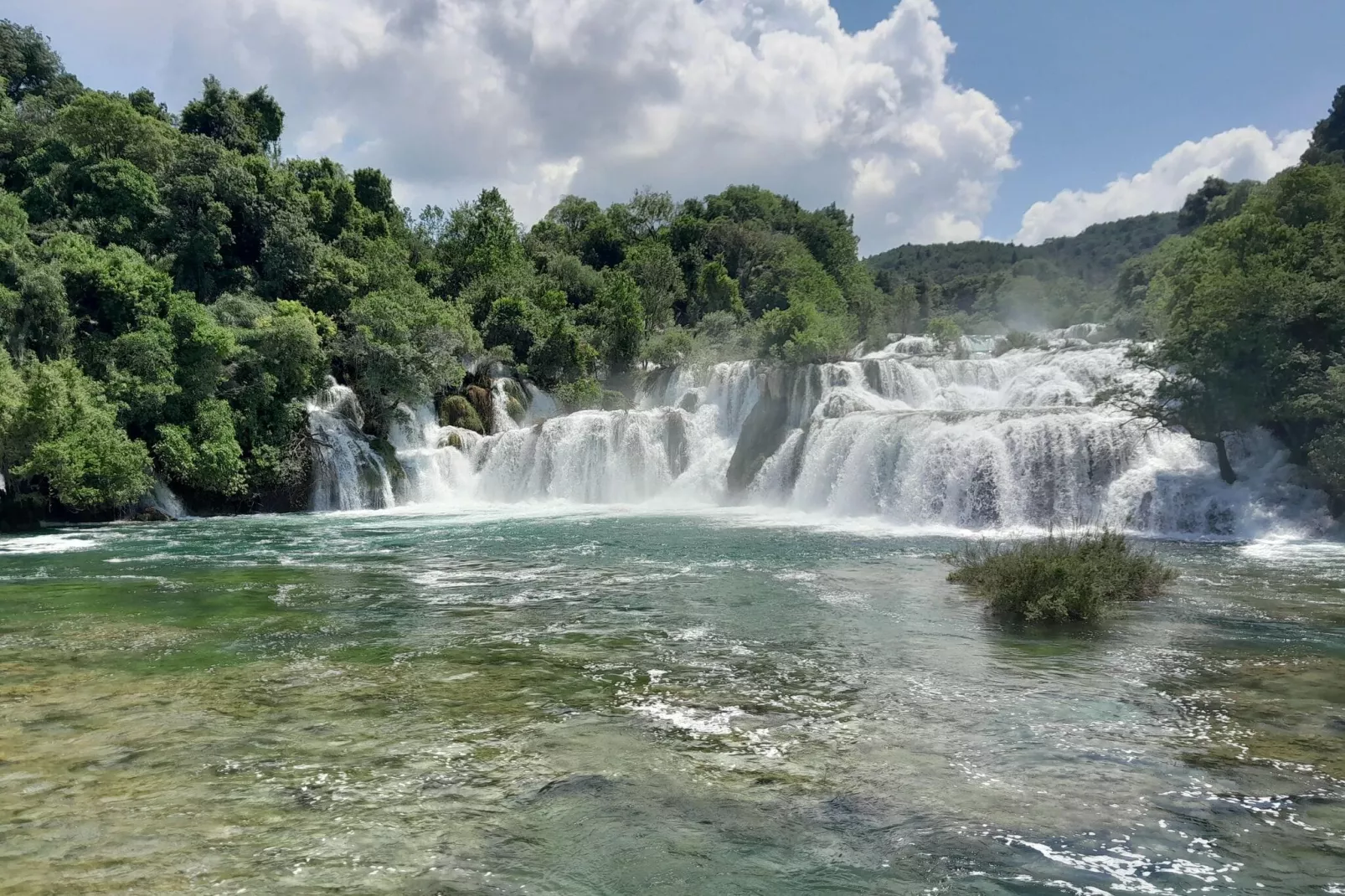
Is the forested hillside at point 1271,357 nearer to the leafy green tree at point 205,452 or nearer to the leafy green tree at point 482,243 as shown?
the leafy green tree at point 205,452

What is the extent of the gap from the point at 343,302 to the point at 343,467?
37.7 ft

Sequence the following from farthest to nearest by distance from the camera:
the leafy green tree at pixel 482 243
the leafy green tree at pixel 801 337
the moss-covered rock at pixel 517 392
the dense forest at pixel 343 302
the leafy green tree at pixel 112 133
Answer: the leafy green tree at pixel 482 243 → the leafy green tree at pixel 112 133 → the moss-covered rock at pixel 517 392 → the leafy green tree at pixel 801 337 → the dense forest at pixel 343 302

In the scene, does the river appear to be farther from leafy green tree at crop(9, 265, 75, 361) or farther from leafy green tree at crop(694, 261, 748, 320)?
leafy green tree at crop(694, 261, 748, 320)

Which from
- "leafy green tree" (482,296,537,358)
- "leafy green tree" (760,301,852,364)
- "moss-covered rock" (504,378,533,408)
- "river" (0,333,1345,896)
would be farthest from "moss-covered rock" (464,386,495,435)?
"river" (0,333,1345,896)

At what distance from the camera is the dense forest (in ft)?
65.8

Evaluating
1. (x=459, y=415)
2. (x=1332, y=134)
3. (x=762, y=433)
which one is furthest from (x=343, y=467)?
(x=1332, y=134)

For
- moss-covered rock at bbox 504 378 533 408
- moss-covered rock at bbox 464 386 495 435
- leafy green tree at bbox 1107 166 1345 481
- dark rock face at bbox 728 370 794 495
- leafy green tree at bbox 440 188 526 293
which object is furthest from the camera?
leafy green tree at bbox 440 188 526 293

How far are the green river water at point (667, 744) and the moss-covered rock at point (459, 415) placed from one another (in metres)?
22.0

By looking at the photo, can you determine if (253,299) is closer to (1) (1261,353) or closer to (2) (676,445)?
(2) (676,445)

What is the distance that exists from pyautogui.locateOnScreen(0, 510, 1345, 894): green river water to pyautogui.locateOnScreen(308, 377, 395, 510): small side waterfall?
16669 mm

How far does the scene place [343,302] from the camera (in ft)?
122

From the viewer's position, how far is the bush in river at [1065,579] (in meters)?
10.2

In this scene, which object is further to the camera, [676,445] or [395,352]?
[676,445]

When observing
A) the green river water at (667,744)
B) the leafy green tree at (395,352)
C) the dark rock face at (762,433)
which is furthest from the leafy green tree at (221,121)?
the green river water at (667,744)
